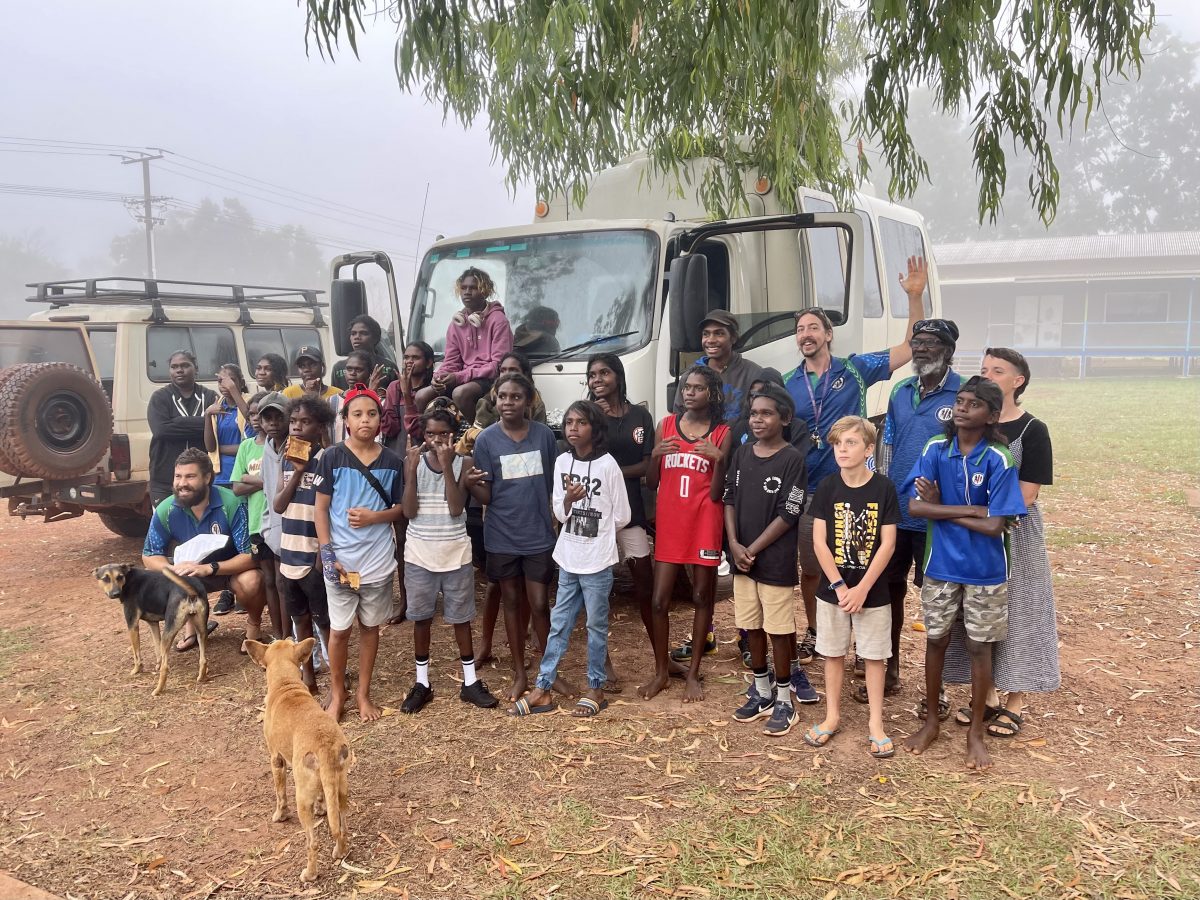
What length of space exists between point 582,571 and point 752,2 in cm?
303

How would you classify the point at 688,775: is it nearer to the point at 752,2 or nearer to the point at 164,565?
the point at 164,565

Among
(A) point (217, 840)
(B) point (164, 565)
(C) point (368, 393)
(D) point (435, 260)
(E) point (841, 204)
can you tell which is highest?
(E) point (841, 204)

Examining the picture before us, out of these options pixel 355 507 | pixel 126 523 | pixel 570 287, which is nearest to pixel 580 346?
pixel 570 287

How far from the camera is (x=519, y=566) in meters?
4.70

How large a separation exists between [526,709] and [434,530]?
3.33ft

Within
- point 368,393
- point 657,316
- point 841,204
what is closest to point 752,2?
point 657,316

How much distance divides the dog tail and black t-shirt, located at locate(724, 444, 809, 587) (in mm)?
3084

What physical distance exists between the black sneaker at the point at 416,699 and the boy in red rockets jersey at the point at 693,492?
1.14 metres

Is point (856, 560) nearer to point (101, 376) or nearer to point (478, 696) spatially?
point (478, 696)

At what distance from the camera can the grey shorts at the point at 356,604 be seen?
4512 mm

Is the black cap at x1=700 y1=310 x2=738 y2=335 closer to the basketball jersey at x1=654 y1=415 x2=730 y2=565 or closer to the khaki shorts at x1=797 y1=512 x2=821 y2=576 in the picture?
the basketball jersey at x1=654 y1=415 x2=730 y2=565

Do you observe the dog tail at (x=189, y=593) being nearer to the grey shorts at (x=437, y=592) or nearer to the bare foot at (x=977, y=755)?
the grey shorts at (x=437, y=592)

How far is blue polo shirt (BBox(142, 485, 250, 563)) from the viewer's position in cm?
548

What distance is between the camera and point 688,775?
390 centimetres
